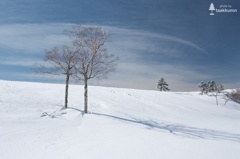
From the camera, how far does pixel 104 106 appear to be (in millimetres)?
26969

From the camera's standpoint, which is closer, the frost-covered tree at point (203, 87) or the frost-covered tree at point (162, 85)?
the frost-covered tree at point (162, 85)

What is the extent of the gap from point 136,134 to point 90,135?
127 inches

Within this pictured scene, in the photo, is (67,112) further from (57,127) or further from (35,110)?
(57,127)

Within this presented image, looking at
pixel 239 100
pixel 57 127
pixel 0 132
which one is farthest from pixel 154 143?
pixel 239 100

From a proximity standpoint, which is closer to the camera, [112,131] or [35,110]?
[112,131]

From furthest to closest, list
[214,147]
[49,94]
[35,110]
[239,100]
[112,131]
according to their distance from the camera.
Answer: [239,100], [49,94], [35,110], [112,131], [214,147]

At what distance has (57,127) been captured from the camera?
15.7 meters

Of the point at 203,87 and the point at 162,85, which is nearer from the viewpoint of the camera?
the point at 162,85

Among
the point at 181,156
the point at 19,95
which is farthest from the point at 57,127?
the point at 19,95

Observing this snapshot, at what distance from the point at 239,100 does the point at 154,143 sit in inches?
3982

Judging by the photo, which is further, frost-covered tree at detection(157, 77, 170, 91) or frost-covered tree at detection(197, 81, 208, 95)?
frost-covered tree at detection(197, 81, 208, 95)

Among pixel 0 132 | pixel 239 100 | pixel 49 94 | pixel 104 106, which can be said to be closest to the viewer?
pixel 0 132

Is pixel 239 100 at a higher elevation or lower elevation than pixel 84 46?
lower

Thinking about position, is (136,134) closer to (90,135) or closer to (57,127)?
(90,135)
